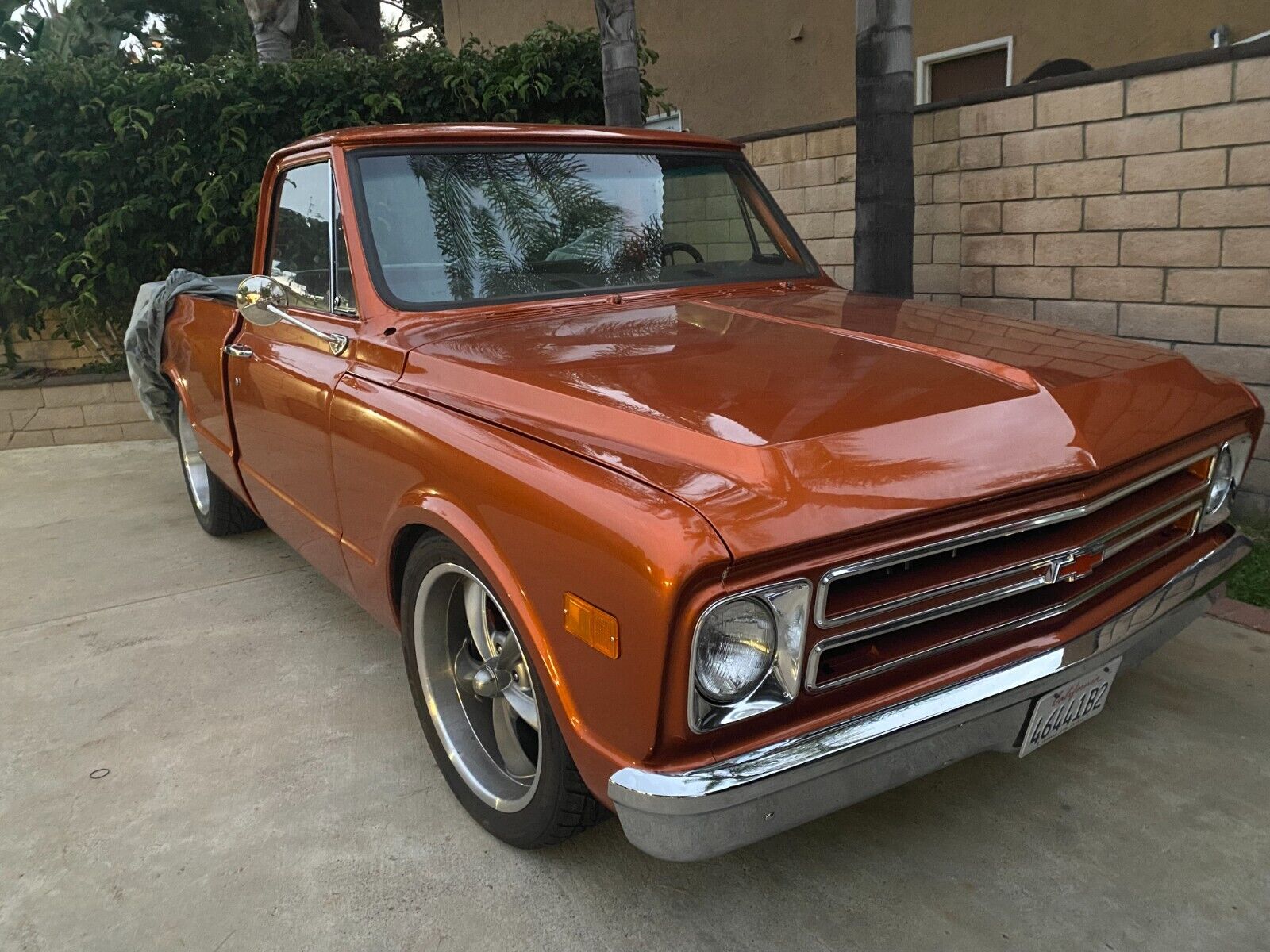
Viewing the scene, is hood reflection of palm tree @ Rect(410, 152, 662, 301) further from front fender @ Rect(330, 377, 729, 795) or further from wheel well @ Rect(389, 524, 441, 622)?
wheel well @ Rect(389, 524, 441, 622)

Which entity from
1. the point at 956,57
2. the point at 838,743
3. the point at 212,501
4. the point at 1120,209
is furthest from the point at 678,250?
the point at 956,57

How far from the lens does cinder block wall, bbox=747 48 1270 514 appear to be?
4.02m

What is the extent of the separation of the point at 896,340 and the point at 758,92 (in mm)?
6595

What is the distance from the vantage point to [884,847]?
2.36m

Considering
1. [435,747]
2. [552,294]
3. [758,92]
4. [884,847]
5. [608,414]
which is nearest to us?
[608,414]

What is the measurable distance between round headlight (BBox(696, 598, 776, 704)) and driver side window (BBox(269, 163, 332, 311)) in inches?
76.5

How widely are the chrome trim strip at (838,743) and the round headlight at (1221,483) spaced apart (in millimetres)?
556

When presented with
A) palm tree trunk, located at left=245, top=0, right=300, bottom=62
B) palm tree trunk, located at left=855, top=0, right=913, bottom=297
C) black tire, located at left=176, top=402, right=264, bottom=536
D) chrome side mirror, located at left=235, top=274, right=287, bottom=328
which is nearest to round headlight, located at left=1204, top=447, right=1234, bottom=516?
palm tree trunk, located at left=855, top=0, right=913, bottom=297

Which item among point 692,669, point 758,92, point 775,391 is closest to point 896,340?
point 775,391

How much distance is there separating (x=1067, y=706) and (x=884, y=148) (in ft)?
10.8

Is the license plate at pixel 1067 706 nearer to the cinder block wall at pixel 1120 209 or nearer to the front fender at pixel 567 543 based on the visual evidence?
the front fender at pixel 567 543

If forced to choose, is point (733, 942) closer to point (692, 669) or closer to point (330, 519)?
point (692, 669)

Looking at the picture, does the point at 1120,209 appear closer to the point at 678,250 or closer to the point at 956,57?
the point at 678,250

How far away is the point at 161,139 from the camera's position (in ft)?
23.0
